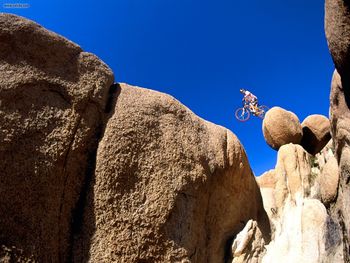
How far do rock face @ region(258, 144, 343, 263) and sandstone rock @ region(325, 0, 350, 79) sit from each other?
3252 mm

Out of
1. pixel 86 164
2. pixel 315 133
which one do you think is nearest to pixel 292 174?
pixel 315 133

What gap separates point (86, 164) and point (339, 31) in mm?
3141

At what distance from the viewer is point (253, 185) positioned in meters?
6.63

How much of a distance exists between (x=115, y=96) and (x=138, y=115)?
1.36ft

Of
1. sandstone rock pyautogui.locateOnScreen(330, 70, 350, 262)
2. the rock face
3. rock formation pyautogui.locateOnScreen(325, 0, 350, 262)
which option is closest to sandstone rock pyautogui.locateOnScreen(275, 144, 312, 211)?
the rock face

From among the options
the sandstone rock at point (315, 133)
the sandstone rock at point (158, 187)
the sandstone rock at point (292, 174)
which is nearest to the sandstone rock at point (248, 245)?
the sandstone rock at point (158, 187)

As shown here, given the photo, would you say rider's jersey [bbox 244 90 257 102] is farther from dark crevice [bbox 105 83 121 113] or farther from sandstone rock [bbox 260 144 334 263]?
dark crevice [bbox 105 83 121 113]

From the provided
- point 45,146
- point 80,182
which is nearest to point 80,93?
point 45,146

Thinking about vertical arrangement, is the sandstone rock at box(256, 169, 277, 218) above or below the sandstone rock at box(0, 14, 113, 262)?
above

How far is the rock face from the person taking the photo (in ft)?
20.4

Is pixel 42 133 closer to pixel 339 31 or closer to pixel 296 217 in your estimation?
pixel 339 31

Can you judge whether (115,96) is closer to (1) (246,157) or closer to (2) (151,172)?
(2) (151,172)

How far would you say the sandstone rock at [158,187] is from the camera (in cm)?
380

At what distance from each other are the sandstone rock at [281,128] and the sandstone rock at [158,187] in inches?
219
